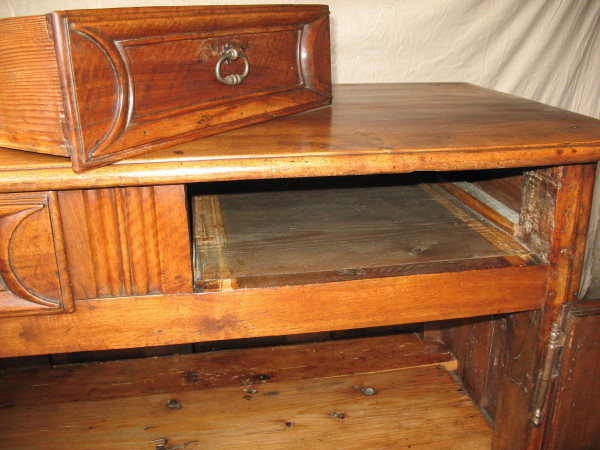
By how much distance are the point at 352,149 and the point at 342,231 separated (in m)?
0.23

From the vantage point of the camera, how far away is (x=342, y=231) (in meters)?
0.90

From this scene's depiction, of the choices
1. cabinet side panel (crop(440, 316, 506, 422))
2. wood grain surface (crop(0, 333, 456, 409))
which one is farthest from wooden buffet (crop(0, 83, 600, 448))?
wood grain surface (crop(0, 333, 456, 409))

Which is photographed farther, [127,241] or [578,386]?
[578,386]

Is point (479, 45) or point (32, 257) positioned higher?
point (479, 45)

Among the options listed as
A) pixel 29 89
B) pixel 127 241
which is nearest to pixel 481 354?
pixel 127 241

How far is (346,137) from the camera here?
2.47 feet

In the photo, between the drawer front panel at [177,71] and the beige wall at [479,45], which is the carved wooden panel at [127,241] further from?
the beige wall at [479,45]

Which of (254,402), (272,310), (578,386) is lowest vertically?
(254,402)

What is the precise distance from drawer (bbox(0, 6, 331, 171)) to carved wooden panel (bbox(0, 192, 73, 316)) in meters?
0.07

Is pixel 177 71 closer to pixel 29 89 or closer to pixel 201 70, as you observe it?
pixel 201 70

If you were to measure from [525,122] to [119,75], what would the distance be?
1.87 feet

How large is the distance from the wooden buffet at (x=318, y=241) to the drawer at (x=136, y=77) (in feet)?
0.09

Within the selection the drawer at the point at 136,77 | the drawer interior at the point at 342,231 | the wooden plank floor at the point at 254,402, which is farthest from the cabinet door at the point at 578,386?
the drawer at the point at 136,77

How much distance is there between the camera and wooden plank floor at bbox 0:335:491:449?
111cm
